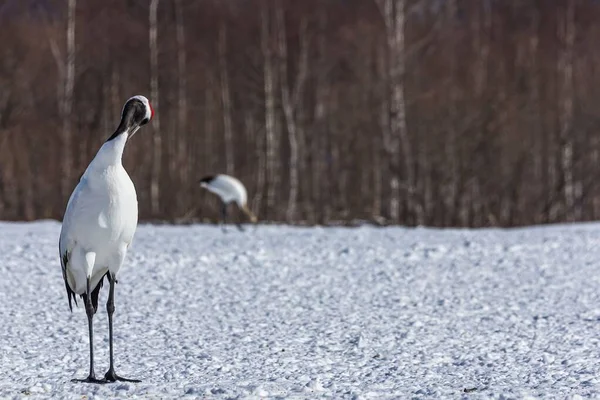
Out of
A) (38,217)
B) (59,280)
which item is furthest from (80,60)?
(59,280)

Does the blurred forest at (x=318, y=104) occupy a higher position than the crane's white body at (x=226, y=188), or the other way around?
the blurred forest at (x=318, y=104)

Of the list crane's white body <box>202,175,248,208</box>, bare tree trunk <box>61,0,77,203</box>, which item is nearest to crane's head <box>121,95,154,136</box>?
crane's white body <box>202,175,248,208</box>

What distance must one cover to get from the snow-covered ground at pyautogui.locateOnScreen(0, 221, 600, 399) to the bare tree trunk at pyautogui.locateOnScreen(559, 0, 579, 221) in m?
8.20

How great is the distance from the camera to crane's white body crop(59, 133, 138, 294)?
5.71m

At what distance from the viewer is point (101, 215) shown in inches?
228

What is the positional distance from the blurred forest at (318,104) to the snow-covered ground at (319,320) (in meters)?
7.72

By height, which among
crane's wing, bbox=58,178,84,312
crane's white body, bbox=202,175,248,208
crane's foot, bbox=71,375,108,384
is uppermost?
crane's white body, bbox=202,175,248,208

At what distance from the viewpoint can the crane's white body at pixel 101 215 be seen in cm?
571

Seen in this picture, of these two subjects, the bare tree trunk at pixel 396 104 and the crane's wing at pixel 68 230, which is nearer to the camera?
the crane's wing at pixel 68 230

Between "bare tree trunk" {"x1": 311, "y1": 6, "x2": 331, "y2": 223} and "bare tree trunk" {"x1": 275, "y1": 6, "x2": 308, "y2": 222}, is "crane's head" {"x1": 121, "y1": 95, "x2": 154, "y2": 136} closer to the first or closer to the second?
"bare tree trunk" {"x1": 275, "y1": 6, "x2": 308, "y2": 222}

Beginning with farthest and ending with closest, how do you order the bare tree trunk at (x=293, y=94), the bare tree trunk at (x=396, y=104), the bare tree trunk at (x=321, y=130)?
the bare tree trunk at (x=321, y=130), the bare tree trunk at (x=293, y=94), the bare tree trunk at (x=396, y=104)

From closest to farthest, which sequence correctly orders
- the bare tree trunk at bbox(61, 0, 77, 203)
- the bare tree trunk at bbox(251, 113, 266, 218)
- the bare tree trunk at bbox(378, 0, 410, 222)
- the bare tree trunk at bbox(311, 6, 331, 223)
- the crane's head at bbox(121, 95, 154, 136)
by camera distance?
the crane's head at bbox(121, 95, 154, 136), the bare tree trunk at bbox(378, 0, 410, 222), the bare tree trunk at bbox(61, 0, 77, 203), the bare tree trunk at bbox(251, 113, 266, 218), the bare tree trunk at bbox(311, 6, 331, 223)

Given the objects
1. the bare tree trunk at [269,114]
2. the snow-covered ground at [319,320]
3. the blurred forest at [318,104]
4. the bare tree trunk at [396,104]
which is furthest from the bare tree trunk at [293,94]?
the snow-covered ground at [319,320]

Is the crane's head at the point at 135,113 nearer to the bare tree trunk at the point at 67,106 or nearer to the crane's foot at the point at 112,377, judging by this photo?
the crane's foot at the point at 112,377
